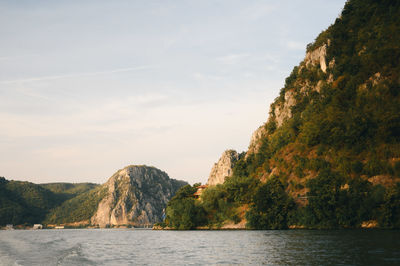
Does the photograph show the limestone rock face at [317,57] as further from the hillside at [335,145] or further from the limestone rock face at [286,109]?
the limestone rock face at [286,109]

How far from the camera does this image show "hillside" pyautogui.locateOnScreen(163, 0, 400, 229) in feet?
335

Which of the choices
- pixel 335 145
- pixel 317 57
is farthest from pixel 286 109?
pixel 335 145

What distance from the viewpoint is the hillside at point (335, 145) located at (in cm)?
10216

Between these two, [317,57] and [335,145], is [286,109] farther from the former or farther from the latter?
[335,145]

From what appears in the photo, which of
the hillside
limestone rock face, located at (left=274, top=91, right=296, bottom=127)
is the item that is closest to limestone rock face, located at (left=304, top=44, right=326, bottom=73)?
the hillside

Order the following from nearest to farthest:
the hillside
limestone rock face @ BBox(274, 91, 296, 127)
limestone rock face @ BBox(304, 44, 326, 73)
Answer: the hillside, limestone rock face @ BBox(304, 44, 326, 73), limestone rock face @ BBox(274, 91, 296, 127)

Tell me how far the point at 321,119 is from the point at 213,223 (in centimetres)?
5886

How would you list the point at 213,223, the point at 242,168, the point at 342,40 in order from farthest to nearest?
the point at 242,168
the point at 342,40
the point at 213,223

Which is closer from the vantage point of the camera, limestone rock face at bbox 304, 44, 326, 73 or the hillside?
the hillside

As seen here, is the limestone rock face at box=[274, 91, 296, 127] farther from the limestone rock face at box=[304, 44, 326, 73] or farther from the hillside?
the limestone rock face at box=[304, 44, 326, 73]

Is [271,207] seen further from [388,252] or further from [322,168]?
[388,252]

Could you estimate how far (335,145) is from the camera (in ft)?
412

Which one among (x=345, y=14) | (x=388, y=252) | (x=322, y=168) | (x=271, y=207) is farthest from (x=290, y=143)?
(x=388, y=252)

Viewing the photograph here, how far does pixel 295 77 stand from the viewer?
191 metres
